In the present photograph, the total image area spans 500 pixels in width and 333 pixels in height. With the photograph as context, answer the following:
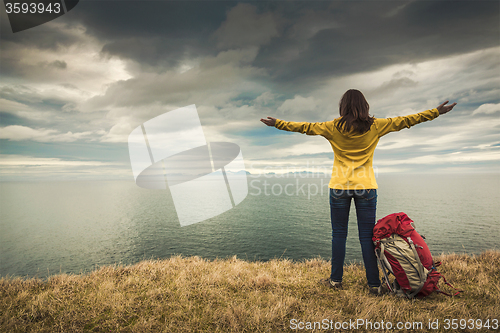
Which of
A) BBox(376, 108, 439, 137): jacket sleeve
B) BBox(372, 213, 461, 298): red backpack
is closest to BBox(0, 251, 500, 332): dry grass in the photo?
BBox(372, 213, 461, 298): red backpack

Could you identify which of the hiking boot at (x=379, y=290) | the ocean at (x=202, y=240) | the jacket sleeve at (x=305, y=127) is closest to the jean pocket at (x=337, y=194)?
the jacket sleeve at (x=305, y=127)

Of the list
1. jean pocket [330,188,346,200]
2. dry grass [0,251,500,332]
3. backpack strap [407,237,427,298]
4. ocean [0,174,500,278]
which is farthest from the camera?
ocean [0,174,500,278]

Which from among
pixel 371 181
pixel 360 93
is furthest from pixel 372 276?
pixel 360 93

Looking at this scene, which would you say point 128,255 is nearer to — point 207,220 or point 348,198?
point 207,220

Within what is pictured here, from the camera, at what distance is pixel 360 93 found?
3.60m

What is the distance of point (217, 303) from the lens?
11.0ft

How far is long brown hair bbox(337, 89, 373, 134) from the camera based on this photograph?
3510mm

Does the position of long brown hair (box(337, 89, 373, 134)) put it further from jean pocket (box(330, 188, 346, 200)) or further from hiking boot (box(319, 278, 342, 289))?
hiking boot (box(319, 278, 342, 289))

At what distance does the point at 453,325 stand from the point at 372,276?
120cm

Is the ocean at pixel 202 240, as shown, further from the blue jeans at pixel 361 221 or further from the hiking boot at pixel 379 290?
the blue jeans at pixel 361 221

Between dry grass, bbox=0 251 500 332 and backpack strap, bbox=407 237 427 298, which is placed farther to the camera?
backpack strap, bbox=407 237 427 298

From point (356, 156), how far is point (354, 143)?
8.6 inches

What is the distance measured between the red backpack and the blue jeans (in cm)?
13

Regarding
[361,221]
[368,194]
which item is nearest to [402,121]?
[368,194]
